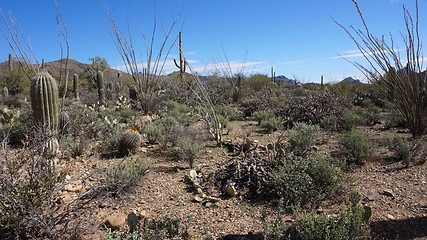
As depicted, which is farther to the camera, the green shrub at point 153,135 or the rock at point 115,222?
the green shrub at point 153,135

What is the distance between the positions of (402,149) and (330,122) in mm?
2824

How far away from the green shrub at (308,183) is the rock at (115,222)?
72.6 inches

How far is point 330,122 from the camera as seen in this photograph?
722 centimetres

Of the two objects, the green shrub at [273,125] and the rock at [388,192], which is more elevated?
the green shrub at [273,125]

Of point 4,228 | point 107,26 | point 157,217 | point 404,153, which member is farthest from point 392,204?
point 107,26

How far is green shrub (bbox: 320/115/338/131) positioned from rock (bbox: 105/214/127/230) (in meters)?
5.96

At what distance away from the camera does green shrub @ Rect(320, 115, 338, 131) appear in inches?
283

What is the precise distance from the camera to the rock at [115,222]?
284 centimetres

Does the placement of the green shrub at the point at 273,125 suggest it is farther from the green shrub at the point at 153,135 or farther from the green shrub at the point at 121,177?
the green shrub at the point at 121,177

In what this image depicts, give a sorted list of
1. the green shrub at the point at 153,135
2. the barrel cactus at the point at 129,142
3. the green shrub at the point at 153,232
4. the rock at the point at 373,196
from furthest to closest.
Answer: the green shrub at the point at 153,135, the barrel cactus at the point at 129,142, the rock at the point at 373,196, the green shrub at the point at 153,232

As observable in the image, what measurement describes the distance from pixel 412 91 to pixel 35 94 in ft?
21.6

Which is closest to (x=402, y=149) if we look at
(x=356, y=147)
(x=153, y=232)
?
(x=356, y=147)

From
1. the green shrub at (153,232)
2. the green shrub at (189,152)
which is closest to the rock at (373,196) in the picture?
the green shrub at (153,232)

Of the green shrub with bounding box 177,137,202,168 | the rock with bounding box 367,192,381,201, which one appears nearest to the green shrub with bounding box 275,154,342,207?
the rock with bounding box 367,192,381,201
